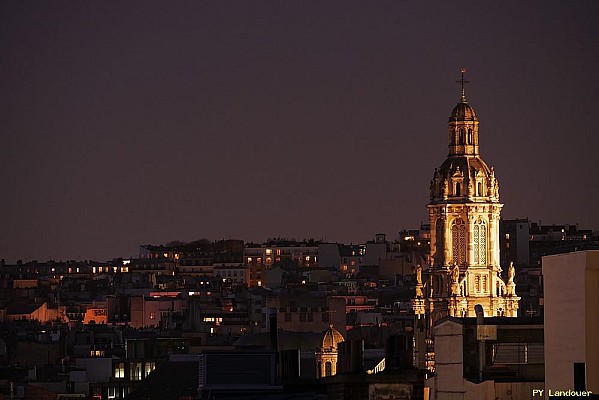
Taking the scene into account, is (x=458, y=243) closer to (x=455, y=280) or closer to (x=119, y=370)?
(x=455, y=280)

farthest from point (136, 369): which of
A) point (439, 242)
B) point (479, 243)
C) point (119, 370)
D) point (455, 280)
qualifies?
point (479, 243)

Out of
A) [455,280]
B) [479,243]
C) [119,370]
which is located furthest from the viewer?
[479,243]

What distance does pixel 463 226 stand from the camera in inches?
5187

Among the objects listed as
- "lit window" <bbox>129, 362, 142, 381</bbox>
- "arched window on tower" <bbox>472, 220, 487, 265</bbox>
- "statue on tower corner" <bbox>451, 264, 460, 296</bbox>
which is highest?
"arched window on tower" <bbox>472, 220, 487, 265</bbox>

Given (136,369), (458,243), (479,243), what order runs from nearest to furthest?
(136,369) < (479,243) < (458,243)

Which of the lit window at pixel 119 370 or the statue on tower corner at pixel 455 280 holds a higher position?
the statue on tower corner at pixel 455 280

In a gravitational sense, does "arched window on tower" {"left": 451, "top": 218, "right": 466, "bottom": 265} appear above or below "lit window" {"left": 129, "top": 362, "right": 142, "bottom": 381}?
above

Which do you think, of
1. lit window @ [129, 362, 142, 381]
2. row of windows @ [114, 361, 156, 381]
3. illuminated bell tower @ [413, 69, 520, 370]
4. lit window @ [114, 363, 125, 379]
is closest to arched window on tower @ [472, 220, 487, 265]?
illuminated bell tower @ [413, 69, 520, 370]

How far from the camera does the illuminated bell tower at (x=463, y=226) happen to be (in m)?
130

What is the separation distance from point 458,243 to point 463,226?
3.65 ft

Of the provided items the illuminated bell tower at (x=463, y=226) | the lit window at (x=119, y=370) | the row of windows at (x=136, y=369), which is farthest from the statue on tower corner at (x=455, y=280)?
the lit window at (x=119, y=370)

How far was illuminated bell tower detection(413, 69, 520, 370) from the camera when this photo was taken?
5128 inches

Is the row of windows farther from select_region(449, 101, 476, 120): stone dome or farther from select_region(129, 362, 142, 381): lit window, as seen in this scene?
select_region(449, 101, 476, 120): stone dome

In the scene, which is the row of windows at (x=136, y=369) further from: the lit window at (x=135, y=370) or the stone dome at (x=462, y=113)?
the stone dome at (x=462, y=113)
